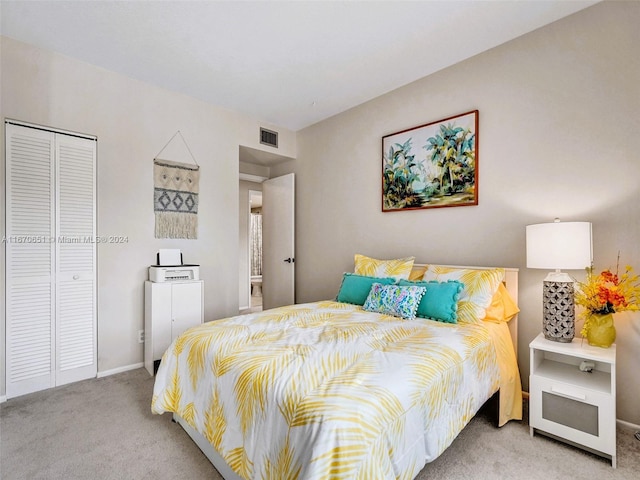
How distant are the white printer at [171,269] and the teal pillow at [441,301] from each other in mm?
2213

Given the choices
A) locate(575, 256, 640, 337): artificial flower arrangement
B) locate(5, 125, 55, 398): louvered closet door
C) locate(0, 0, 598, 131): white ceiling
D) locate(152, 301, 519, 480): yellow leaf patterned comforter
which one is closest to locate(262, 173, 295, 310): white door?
locate(0, 0, 598, 131): white ceiling

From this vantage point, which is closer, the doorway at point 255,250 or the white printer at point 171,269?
the white printer at point 171,269

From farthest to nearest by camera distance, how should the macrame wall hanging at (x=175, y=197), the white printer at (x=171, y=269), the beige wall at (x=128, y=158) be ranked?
the macrame wall hanging at (x=175, y=197) → the white printer at (x=171, y=269) → the beige wall at (x=128, y=158)

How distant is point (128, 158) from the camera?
3.04 meters

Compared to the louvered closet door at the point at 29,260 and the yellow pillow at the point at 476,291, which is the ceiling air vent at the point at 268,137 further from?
the yellow pillow at the point at 476,291

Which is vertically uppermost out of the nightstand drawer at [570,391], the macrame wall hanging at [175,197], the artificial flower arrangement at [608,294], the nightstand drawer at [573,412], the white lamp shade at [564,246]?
the macrame wall hanging at [175,197]

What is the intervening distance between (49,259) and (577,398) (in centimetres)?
382

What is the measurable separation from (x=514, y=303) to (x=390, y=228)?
1.33 metres

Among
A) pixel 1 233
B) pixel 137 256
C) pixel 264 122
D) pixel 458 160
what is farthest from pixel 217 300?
pixel 458 160

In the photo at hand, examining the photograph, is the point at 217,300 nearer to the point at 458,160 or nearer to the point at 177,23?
the point at 177,23

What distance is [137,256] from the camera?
10.1ft

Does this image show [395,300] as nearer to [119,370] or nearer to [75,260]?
[119,370]

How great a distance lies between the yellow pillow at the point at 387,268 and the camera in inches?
108

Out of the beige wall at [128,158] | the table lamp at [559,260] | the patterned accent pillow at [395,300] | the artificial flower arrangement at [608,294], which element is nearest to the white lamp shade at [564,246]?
the table lamp at [559,260]
